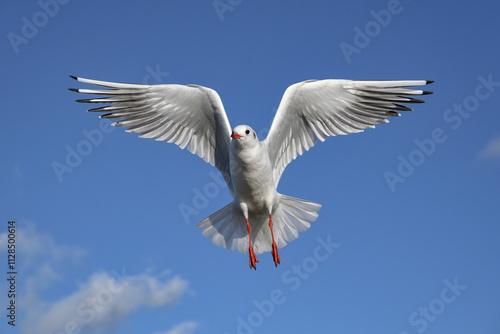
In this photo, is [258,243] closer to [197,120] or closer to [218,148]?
[218,148]

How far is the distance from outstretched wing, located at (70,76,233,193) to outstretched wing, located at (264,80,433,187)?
656 mm

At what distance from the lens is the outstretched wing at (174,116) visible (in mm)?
5898

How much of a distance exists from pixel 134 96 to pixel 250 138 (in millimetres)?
1636

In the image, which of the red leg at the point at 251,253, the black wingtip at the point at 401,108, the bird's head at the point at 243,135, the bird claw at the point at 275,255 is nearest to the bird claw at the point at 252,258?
the red leg at the point at 251,253

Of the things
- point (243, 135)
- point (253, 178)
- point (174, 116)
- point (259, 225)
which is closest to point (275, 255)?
point (259, 225)

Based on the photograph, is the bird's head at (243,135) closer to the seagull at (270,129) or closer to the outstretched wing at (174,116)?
the seagull at (270,129)

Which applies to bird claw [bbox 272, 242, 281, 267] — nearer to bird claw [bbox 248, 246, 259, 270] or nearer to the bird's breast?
bird claw [bbox 248, 246, 259, 270]

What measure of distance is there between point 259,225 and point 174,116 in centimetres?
165

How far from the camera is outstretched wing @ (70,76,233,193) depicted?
5898 mm

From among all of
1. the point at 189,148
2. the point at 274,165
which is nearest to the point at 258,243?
the point at 274,165

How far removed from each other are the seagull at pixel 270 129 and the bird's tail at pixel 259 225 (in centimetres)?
1

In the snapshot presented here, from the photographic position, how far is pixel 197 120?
607 cm

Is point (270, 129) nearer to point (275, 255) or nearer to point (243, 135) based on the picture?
point (243, 135)

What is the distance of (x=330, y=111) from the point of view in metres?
Answer: 6.02
